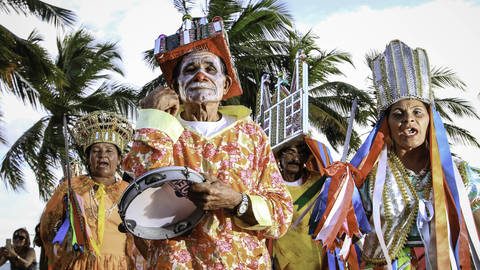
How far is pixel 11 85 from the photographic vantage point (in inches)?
668

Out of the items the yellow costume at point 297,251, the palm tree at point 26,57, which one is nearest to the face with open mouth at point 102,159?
the yellow costume at point 297,251

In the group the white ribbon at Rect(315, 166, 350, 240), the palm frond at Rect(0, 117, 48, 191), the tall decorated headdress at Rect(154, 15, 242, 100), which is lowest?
the white ribbon at Rect(315, 166, 350, 240)

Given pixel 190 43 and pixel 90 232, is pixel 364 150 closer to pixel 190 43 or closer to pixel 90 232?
pixel 190 43

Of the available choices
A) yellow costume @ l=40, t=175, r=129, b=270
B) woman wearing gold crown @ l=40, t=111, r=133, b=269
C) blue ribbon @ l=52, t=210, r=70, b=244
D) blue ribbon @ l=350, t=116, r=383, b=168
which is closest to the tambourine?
blue ribbon @ l=350, t=116, r=383, b=168

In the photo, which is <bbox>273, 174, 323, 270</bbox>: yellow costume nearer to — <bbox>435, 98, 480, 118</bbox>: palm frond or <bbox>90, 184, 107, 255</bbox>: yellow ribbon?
<bbox>90, 184, 107, 255</bbox>: yellow ribbon

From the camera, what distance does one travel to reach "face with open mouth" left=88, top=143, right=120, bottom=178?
7.15m

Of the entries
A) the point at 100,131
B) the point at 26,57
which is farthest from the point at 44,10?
the point at 100,131

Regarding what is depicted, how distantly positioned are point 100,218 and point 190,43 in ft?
11.3

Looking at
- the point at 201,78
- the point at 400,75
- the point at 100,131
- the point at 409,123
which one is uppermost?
the point at 100,131

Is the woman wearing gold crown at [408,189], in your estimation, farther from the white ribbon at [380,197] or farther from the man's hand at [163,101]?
the man's hand at [163,101]

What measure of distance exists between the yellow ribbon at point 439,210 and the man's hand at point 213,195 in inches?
59.9

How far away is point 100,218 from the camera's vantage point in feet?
22.3

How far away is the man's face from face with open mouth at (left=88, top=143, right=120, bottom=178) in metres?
3.51

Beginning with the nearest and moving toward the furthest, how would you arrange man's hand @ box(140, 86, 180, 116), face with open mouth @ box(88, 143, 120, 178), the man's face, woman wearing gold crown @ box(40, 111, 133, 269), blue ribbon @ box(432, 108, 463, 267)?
1. man's hand @ box(140, 86, 180, 116)
2. the man's face
3. blue ribbon @ box(432, 108, 463, 267)
4. woman wearing gold crown @ box(40, 111, 133, 269)
5. face with open mouth @ box(88, 143, 120, 178)
